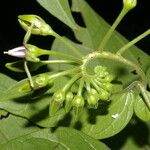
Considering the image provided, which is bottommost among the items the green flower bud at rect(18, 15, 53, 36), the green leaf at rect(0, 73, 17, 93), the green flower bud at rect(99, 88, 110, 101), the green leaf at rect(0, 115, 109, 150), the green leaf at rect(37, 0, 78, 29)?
the green leaf at rect(0, 73, 17, 93)

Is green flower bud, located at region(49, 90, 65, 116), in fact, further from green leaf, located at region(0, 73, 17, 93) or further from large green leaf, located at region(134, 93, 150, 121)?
green leaf, located at region(0, 73, 17, 93)

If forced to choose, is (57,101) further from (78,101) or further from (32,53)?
(32,53)

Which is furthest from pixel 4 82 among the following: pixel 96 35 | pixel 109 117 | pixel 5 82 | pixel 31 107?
pixel 96 35

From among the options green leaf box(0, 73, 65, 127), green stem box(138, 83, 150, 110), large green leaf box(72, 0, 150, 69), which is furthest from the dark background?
green stem box(138, 83, 150, 110)

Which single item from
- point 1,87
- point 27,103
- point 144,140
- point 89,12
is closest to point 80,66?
point 27,103

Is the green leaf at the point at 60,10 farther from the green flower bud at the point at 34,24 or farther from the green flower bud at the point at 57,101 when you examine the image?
the green flower bud at the point at 57,101

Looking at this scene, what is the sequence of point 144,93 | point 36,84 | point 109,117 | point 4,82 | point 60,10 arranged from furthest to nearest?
point 4,82, point 109,117, point 144,93, point 60,10, point 36,84
